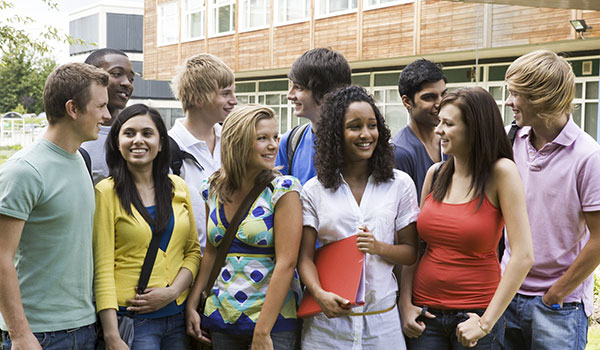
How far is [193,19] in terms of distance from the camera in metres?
35.7

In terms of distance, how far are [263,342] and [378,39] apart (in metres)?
21.9

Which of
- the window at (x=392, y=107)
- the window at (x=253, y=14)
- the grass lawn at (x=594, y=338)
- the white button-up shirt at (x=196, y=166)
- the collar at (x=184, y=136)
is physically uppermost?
the window at (x=253, y=14)

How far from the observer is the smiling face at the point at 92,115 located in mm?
3385

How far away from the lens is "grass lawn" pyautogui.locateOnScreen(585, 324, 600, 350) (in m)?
7.17

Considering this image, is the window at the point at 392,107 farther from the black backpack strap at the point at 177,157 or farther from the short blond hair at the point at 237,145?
the short blond hair at the point at 237,145

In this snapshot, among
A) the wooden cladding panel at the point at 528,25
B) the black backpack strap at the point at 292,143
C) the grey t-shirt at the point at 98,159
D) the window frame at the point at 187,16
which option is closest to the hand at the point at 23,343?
the grey t-shirt at the point at 98,159

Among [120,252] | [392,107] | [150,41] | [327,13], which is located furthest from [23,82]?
[120,252]

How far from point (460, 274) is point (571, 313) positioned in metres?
0.70

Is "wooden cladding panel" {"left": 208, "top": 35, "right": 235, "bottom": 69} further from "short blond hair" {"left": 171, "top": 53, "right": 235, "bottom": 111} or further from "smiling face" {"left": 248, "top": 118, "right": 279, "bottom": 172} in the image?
"smiling face" {"left": 248, "top": 118, "right": 279, "bottom": 172}

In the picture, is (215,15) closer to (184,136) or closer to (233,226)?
(184,136)

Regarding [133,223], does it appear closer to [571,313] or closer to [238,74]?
[571,313]

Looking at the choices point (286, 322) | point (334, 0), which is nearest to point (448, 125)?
point (286, 322)

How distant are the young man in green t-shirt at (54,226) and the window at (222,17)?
2954 cm

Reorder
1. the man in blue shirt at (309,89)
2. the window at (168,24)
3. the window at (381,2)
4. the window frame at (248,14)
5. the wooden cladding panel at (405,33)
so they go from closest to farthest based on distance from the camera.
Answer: the man in blue shirt at (309,89)
the wooden cladding panel at (405,33)
the window at (381,2)
the window frame at (248,14)
the window at (168,24)
